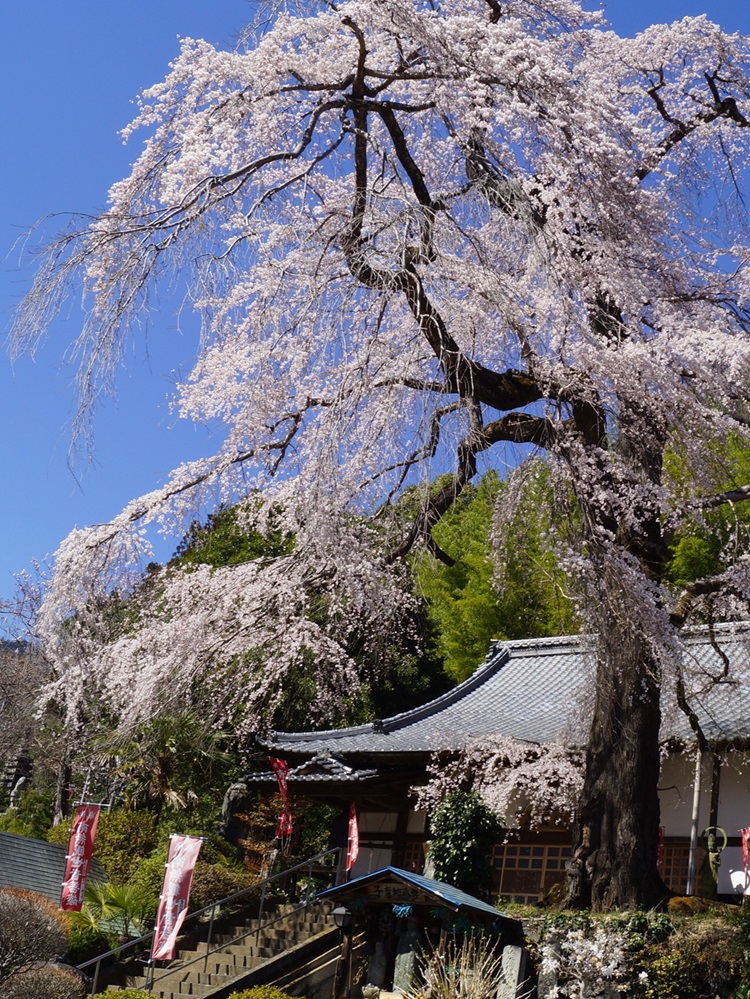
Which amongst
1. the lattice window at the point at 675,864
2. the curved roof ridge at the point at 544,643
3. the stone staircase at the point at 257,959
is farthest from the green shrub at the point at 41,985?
the curved roof ridge at the point at 544,643

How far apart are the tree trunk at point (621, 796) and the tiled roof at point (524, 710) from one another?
1.67 metres

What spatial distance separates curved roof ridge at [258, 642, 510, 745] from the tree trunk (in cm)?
803

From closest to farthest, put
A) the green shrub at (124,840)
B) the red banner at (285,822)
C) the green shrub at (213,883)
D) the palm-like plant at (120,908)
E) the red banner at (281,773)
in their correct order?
the palm-like plant at (120,908), the green shrub at (213,883), the red banner at (281,773), the red banner at (285,822), the green shrub at (124,840)

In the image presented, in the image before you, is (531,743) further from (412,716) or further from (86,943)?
(86,943)

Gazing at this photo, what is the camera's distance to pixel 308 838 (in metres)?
24.4

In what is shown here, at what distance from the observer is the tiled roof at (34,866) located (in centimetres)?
1501

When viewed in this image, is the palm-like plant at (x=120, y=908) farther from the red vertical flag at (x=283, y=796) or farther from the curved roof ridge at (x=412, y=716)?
the curved roof ridge at (x=412, y=716)

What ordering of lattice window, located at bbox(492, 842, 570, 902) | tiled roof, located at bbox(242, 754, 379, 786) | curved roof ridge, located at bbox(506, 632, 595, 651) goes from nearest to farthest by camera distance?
lattice window, located at bbox(492, 842, 570, 902) < tiled roof, located at bbox(242, 754, 379, 786) < curved roof ridge, located at bbox(506, 632, 595, 651)

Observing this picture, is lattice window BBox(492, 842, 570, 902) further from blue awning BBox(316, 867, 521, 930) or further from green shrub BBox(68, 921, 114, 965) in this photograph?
green shrub BBox(68, 921, 114, 965)

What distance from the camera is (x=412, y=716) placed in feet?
60.6

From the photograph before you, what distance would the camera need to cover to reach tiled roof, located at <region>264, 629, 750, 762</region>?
46.2 feet

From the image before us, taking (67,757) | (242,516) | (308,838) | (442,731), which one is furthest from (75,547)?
(308,838)

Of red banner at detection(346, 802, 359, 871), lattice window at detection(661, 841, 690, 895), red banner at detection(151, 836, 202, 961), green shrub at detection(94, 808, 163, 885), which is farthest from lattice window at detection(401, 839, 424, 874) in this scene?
green shrub at detection(94, 808, 163, 885)

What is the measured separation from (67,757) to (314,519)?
16882mm
